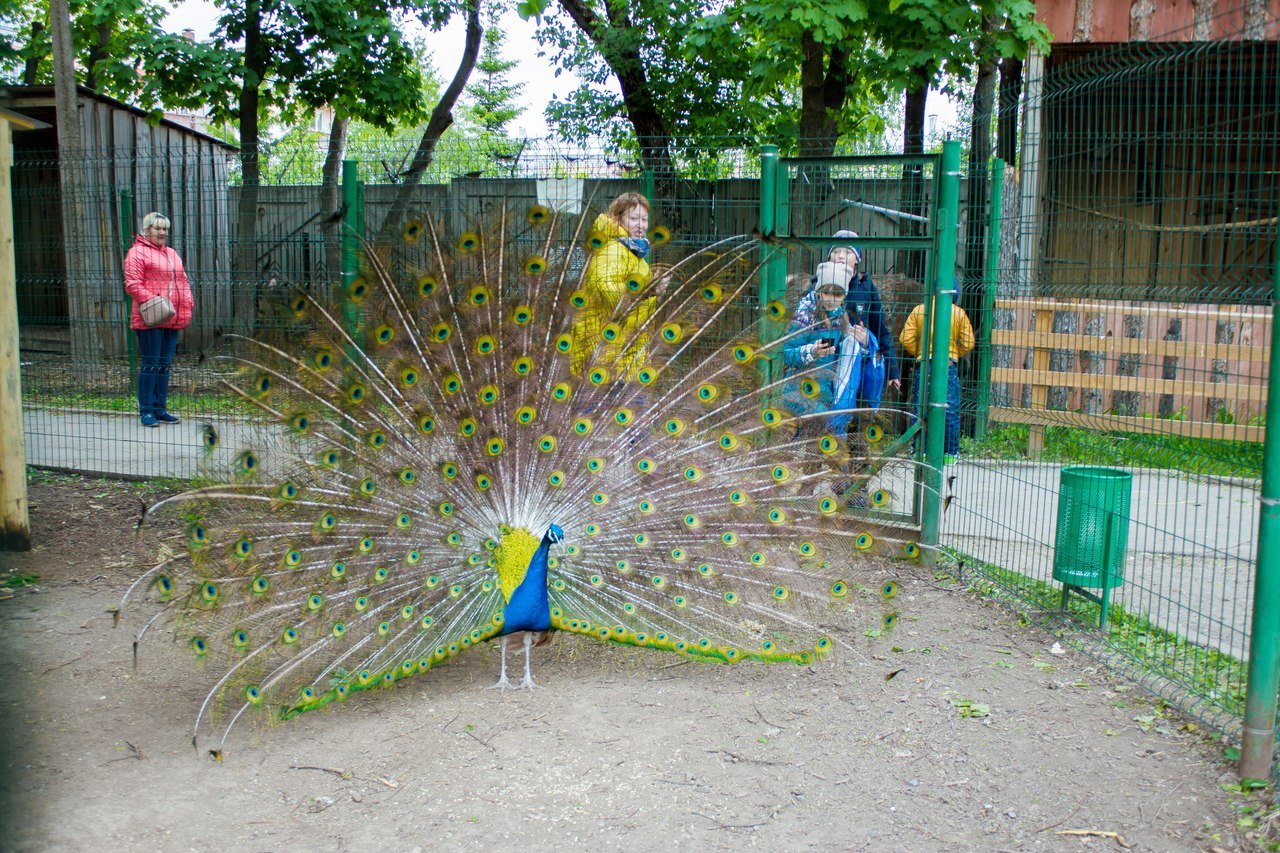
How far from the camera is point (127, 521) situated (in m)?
7.51

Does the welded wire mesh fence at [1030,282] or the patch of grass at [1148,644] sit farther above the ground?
the welded wire mesh fence at [1030,282]

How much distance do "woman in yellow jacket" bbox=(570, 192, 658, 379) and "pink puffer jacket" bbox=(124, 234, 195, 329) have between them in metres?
5.73

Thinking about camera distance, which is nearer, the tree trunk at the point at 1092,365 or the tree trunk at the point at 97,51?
the tree trunk at the point at 1092,365

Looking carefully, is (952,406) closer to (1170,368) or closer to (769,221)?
(1170,368)

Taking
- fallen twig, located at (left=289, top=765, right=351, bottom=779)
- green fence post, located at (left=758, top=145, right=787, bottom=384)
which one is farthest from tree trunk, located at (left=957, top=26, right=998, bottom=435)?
fallen twig, located at (left=289, top=765, right=351, bottom=779)

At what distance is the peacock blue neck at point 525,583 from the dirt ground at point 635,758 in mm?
407

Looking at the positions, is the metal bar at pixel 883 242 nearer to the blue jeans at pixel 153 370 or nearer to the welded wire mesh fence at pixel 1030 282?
the welded wire mesh fence at pixel 1030 282

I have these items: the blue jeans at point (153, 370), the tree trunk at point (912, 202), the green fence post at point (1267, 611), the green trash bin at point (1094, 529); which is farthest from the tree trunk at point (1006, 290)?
the blue jeans at point (153, 370)

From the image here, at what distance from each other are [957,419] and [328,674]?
15.2ft

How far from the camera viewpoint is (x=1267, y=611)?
375cm

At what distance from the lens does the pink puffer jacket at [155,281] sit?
9383mm

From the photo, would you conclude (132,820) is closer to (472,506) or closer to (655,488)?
(472,506)

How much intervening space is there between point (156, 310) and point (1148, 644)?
8.09 meters

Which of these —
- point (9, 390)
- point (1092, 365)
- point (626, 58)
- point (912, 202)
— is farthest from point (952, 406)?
point (626, 58)
